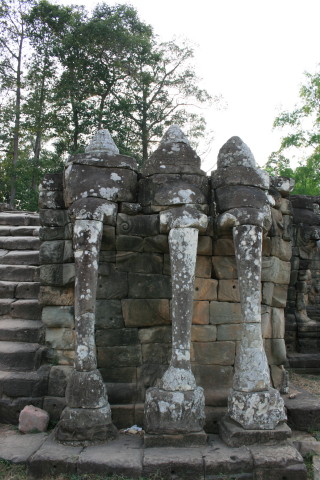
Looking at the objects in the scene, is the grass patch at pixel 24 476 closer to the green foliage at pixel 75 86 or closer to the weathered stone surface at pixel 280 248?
the weathered stone surface at pixel 280 248

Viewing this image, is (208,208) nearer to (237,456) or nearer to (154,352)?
(154,352)

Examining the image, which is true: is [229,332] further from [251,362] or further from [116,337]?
[116,337]

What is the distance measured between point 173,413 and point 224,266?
1.79 metres

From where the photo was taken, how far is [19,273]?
6.91 m

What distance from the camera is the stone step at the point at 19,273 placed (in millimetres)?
6867

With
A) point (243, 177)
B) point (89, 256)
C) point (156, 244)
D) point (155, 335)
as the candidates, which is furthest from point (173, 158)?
point (155, 335)

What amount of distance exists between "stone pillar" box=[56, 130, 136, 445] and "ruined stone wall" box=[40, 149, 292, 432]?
282 millimetres

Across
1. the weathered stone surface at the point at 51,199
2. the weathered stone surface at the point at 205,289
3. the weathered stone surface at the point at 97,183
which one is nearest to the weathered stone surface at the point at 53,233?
the weathered stone surface at the point at 51,199

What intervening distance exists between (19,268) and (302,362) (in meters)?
5.46

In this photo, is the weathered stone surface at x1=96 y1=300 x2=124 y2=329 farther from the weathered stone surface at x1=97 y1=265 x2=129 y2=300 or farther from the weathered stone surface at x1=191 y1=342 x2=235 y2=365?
the weathered stone surface at x1=191 y1=342 x2=235 y2=365

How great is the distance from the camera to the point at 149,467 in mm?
3449

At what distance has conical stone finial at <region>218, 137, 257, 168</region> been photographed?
4.61m

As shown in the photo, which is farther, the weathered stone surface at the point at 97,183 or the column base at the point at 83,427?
the weathered stone surface at the point at 97,183

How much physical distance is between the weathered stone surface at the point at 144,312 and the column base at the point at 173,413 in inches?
39.4
